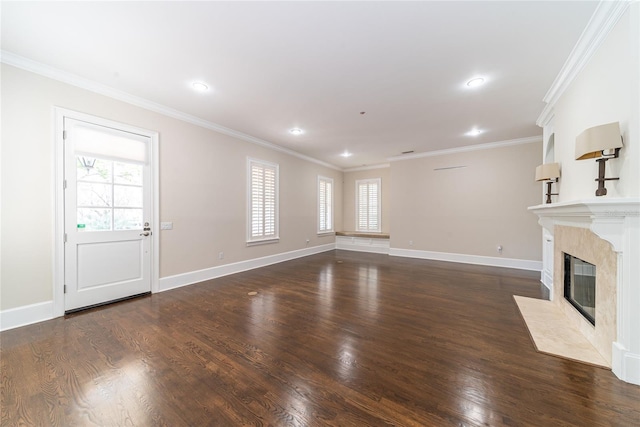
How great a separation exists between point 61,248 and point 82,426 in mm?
2457

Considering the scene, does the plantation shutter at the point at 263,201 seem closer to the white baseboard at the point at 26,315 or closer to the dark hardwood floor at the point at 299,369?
the dark hardwood floor at the point at 299,369

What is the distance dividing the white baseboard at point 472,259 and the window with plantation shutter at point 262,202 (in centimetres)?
359

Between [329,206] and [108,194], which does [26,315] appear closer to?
[108,194]

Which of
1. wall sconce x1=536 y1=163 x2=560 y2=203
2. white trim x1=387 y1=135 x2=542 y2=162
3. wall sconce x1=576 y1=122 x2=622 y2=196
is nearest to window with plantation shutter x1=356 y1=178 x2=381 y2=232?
white trim x1=387 y1=135 x2=542 y2=162

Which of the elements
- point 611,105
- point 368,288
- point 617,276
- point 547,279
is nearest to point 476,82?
point 611,105

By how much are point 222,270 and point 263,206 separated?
5.49ft

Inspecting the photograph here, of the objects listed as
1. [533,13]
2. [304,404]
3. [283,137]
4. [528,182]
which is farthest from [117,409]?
[528,182]

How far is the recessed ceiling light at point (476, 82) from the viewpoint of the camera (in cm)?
295

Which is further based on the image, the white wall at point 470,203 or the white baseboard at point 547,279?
the white wall at point 470,203

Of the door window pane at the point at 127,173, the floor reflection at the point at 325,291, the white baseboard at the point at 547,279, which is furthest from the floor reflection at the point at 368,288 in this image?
the door window pane at the point at 127,173

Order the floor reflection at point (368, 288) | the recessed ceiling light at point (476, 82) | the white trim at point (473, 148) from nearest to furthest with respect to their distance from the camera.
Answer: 1. the recessed ceiling light at point (476, 82)
2. the floor reflection at point (368, 288)
3. the white trim at point (473, 148)

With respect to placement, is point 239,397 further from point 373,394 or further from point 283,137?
point 283,137

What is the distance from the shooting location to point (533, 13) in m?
1.99

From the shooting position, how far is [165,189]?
388 cm
